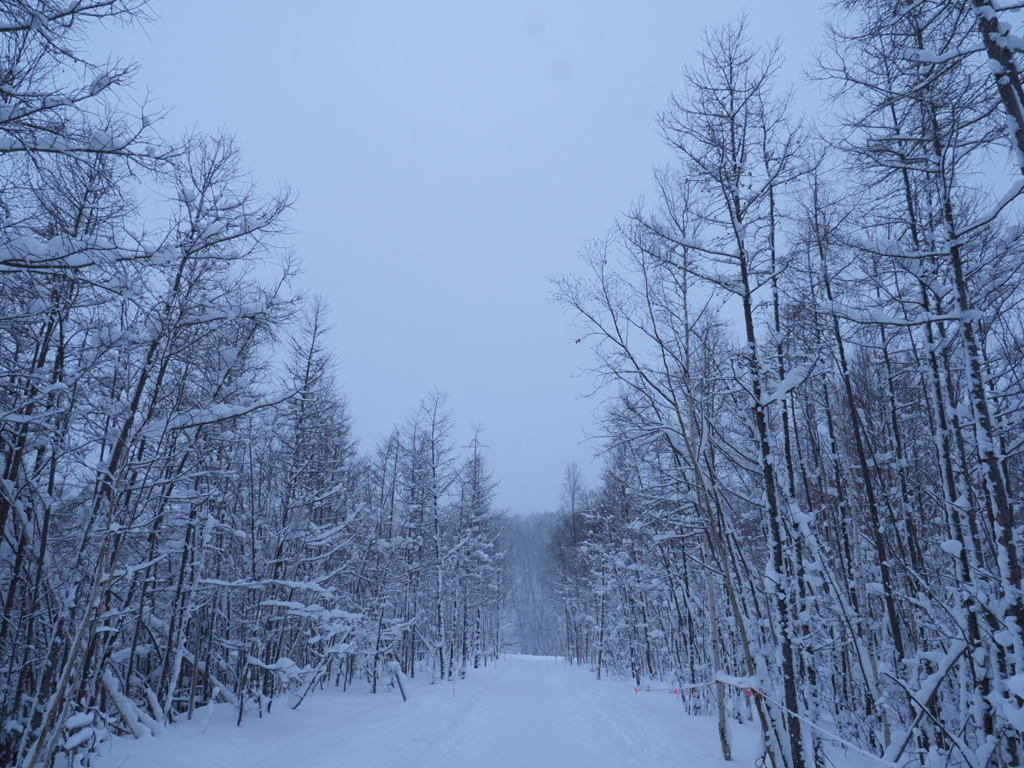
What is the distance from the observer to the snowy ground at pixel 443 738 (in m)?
8.02

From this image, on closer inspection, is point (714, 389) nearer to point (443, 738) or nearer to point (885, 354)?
point (885, 354)

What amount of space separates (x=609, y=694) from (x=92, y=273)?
729 inches

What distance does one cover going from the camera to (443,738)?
1044 cm

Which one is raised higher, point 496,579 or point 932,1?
point 932,1

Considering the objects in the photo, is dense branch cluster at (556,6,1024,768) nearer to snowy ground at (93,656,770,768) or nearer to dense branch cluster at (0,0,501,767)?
snowy ground at (93,656,770,768)

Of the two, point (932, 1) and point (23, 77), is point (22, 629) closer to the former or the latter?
point (23, 77)

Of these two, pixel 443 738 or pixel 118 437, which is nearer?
pixel 118 437

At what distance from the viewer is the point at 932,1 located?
5.04 metres

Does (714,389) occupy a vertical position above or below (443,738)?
above

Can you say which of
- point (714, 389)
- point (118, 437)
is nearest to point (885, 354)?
point (714, 389)

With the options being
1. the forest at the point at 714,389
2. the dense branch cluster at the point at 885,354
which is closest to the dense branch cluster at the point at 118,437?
the forest at the point at 714,389

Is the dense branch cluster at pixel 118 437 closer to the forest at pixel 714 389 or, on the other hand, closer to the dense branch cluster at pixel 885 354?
the forest at pixel 714 389

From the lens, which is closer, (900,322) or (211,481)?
(900,322)

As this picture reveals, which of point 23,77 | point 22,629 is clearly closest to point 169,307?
point 23,77
